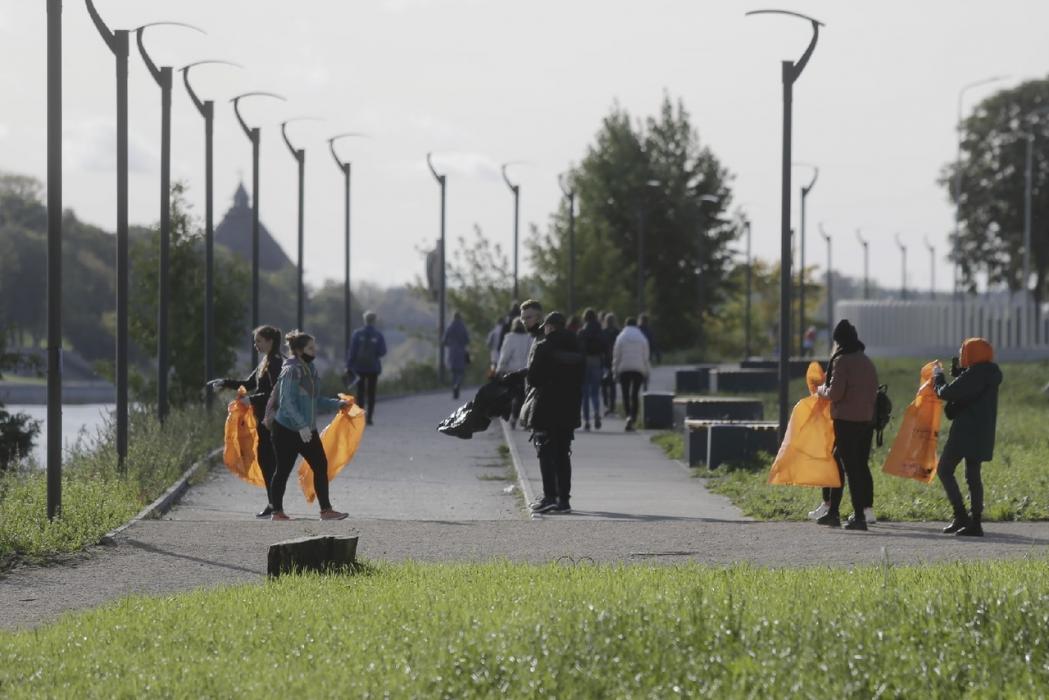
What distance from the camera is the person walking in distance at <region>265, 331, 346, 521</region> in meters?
16.5

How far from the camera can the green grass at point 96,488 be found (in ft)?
47.9

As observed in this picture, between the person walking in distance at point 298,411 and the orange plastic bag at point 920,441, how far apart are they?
459 cm

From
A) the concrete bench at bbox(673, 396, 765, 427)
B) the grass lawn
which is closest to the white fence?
the concrete bench at bbox(673, 396, 765, 427)

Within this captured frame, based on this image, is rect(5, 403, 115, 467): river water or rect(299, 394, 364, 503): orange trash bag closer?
rect(299, 394, 364, 503): orange trash bag

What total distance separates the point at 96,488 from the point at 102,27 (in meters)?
4.45

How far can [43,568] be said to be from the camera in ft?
44.7

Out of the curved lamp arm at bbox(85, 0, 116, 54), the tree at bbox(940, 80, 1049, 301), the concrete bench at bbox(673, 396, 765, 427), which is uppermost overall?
the tree at bbox(940, 80, 1049, 301)

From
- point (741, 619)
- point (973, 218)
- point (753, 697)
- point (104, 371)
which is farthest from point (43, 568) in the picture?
point (973, 218)

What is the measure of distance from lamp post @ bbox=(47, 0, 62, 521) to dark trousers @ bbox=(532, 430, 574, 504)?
4038 millimetres

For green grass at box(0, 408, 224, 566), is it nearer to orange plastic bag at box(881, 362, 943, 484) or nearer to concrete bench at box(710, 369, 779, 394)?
orange plastic bag at box(881, 362, 943, 484)

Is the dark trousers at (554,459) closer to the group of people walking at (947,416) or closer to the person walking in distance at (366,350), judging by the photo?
the group of people walking at (947,416)

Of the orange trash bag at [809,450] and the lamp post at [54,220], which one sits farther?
the orange trash bag at [809,450]

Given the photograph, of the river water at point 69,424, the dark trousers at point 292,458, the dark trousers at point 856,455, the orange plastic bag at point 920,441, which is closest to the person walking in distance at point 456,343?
the river water at point 69,424

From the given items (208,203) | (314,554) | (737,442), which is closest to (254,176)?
(208,203)
